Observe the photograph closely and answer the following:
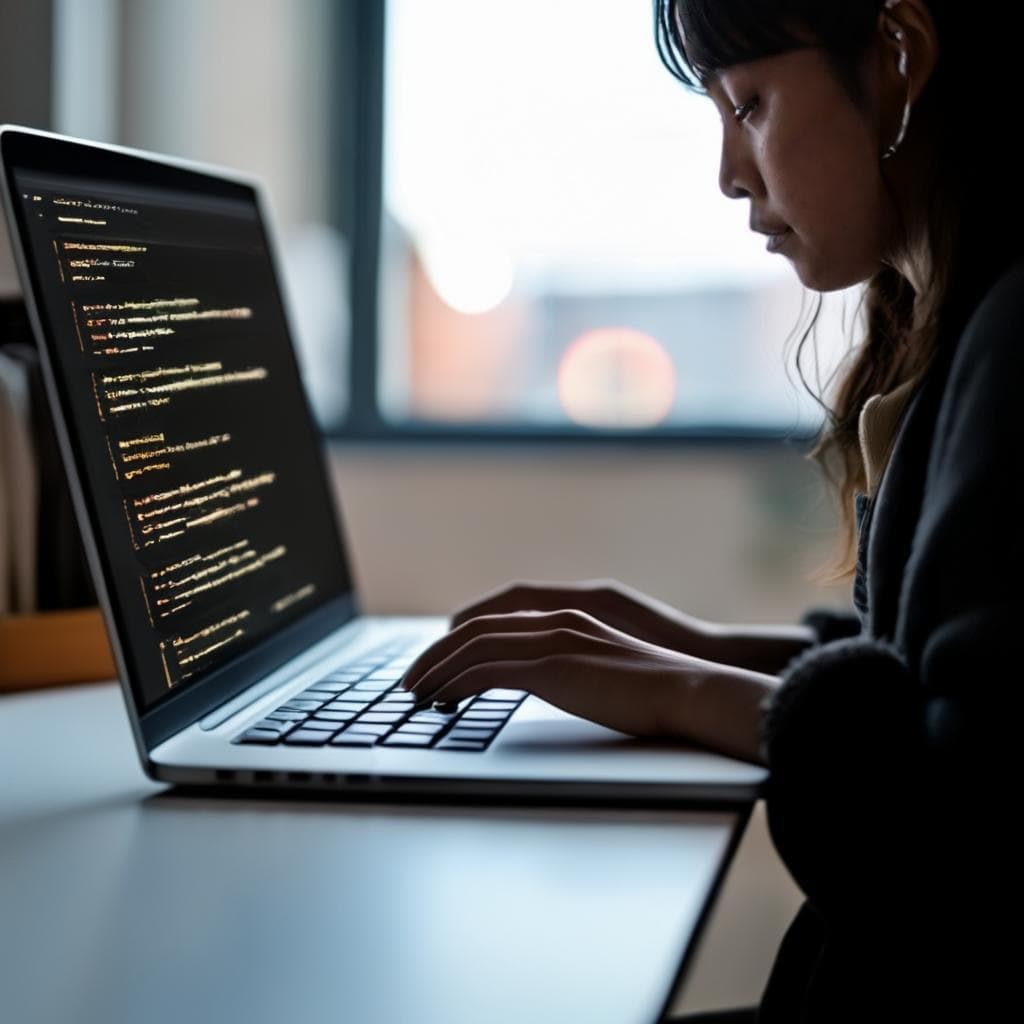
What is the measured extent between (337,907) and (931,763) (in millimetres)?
255

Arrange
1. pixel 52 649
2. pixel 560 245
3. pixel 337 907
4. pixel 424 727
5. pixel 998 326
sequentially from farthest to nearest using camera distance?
pixel 560 245 < pixel 52 649 < pixel 424 727 < pixel 998 326 < pixel 337 907

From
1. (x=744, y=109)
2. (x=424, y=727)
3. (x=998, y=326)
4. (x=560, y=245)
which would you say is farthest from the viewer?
(x=560, y=245)

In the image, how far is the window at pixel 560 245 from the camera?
2.24 metres

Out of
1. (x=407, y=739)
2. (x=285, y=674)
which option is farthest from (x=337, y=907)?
(x=285, y=674)

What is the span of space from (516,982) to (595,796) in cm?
20

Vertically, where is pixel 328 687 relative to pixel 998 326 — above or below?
below

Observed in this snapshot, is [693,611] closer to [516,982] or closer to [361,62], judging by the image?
[361,62]

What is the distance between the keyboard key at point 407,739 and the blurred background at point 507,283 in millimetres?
1438

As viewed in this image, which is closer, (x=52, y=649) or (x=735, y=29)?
(x=735, y=29)

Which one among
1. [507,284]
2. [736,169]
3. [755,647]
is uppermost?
[736,169]

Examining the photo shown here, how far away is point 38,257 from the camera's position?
0.71 meters

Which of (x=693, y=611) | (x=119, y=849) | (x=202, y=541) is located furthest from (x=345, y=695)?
(x=693, y=611)

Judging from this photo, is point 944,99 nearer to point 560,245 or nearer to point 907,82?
point 907,82

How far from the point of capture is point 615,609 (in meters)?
1.03
